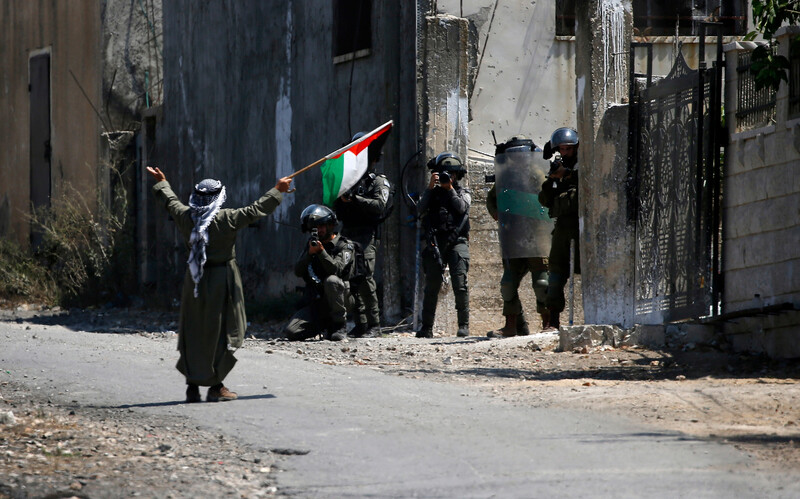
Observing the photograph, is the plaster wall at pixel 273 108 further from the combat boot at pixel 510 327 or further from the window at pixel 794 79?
the window at pixel 794 79

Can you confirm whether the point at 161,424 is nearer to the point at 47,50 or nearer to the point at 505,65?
the point at 505,65

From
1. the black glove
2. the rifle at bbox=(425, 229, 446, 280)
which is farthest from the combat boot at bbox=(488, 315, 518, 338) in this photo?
the black glove

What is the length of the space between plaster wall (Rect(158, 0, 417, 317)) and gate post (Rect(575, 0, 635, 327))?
3.03 m

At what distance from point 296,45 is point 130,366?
699cm

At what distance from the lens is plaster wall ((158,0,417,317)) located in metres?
13.9

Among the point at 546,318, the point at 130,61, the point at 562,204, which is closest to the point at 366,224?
the point at 546,318

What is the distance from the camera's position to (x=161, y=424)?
7086 millimetres

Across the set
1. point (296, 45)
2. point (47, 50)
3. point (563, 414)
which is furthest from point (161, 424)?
point (47, 50)

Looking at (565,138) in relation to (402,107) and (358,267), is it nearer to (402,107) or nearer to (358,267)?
(358,267)

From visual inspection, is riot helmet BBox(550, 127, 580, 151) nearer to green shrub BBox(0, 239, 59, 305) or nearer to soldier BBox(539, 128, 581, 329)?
soldier BBox(539, 128, 581, 329)

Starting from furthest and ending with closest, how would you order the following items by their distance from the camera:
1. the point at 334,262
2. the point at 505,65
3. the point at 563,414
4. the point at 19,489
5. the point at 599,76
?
1. the point at 505,65
2. the point at 334,262
3. the point at 599,76
4. the point at 563,414
5. the point at 19,489

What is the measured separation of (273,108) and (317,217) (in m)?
4.31

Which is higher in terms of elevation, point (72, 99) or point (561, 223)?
point (72, 99)

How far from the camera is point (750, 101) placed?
9.42 m
